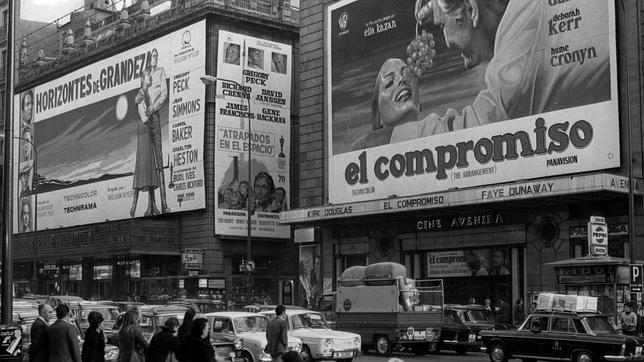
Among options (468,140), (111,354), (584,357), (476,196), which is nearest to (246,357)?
(111,354)

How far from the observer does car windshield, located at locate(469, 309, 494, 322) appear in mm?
29375

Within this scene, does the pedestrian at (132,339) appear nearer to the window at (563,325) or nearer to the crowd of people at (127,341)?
the crowd of people at (127,341)

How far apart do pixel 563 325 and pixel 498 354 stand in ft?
6.83

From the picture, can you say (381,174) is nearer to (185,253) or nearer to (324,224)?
(324,224)

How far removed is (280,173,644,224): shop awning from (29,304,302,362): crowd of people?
22.5 meters

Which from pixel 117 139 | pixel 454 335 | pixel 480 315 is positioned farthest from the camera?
pixel 117 139

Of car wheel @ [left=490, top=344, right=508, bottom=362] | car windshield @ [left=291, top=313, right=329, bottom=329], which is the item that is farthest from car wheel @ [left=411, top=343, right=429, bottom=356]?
car windshield @ [left=291, top=313, right=329, bottom=329]

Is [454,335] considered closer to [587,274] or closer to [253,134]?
[587,274]

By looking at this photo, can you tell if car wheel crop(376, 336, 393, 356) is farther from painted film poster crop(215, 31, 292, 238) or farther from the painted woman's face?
painted film poster crop(215, 31, 292, 238)

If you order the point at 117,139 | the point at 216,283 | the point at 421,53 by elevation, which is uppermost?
the point at 421,53

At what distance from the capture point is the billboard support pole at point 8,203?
15922 mm

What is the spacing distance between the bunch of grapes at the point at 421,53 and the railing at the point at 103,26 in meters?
15.3

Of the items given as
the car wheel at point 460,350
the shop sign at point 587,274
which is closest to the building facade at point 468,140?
the shop sign at point 587,274

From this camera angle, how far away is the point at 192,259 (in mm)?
50250
